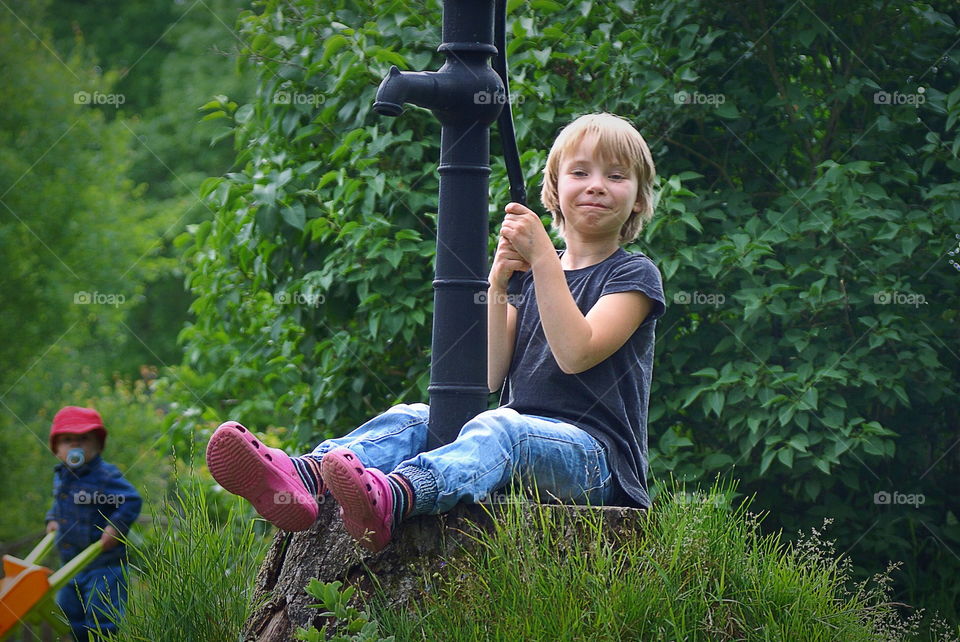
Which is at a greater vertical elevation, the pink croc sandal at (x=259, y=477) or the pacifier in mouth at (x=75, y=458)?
the pink croc sandal at (x=259, y=477)

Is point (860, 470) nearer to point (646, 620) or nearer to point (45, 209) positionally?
point (646, 620)

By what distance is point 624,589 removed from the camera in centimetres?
208

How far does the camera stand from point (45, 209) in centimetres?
1223

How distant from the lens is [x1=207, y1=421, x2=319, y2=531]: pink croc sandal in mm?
2098

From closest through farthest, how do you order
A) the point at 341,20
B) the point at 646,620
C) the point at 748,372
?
the point at 646,620
the point at 748,372
the point at 341,20

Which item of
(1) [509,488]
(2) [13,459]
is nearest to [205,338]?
(1) [509,488]

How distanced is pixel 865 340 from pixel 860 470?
19.9 inches
